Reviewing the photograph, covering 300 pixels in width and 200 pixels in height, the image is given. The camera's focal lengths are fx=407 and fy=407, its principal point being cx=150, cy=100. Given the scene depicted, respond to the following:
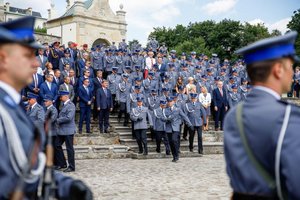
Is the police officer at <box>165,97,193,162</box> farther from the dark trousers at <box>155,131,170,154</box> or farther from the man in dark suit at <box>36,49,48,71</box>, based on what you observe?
the man in dark suit at <box>36,49,48,71</box>

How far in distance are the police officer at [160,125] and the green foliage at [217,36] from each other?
31.3 meters

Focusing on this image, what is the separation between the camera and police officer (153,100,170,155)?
14.5m

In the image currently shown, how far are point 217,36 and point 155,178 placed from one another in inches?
1597

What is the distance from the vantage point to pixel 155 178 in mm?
10094

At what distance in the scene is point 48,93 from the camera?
13.0m

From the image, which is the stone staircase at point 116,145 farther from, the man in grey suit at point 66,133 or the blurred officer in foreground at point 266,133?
the blurred officer in foreground at point 266,133

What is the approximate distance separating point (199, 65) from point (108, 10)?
79.4 feet

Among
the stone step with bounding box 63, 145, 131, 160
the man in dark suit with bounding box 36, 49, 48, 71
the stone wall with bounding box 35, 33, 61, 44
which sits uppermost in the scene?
the stone wall with bounding box 35, 33, 61, 44

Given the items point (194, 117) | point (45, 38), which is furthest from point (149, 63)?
point (45, 38)

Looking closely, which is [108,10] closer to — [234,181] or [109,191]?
[109,191]

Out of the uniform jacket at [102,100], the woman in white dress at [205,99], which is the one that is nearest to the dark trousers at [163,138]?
the uniform jacket at [102,100]

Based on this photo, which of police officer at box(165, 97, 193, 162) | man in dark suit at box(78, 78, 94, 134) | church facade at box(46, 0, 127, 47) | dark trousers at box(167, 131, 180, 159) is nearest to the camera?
dark trousers at box(167, 131, 180, 159)

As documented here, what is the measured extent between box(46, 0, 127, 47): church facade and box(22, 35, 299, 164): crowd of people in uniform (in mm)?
19200

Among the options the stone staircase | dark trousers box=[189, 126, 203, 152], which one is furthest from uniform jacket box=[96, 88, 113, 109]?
dark trousers box=[189, 126, 203, 152]
